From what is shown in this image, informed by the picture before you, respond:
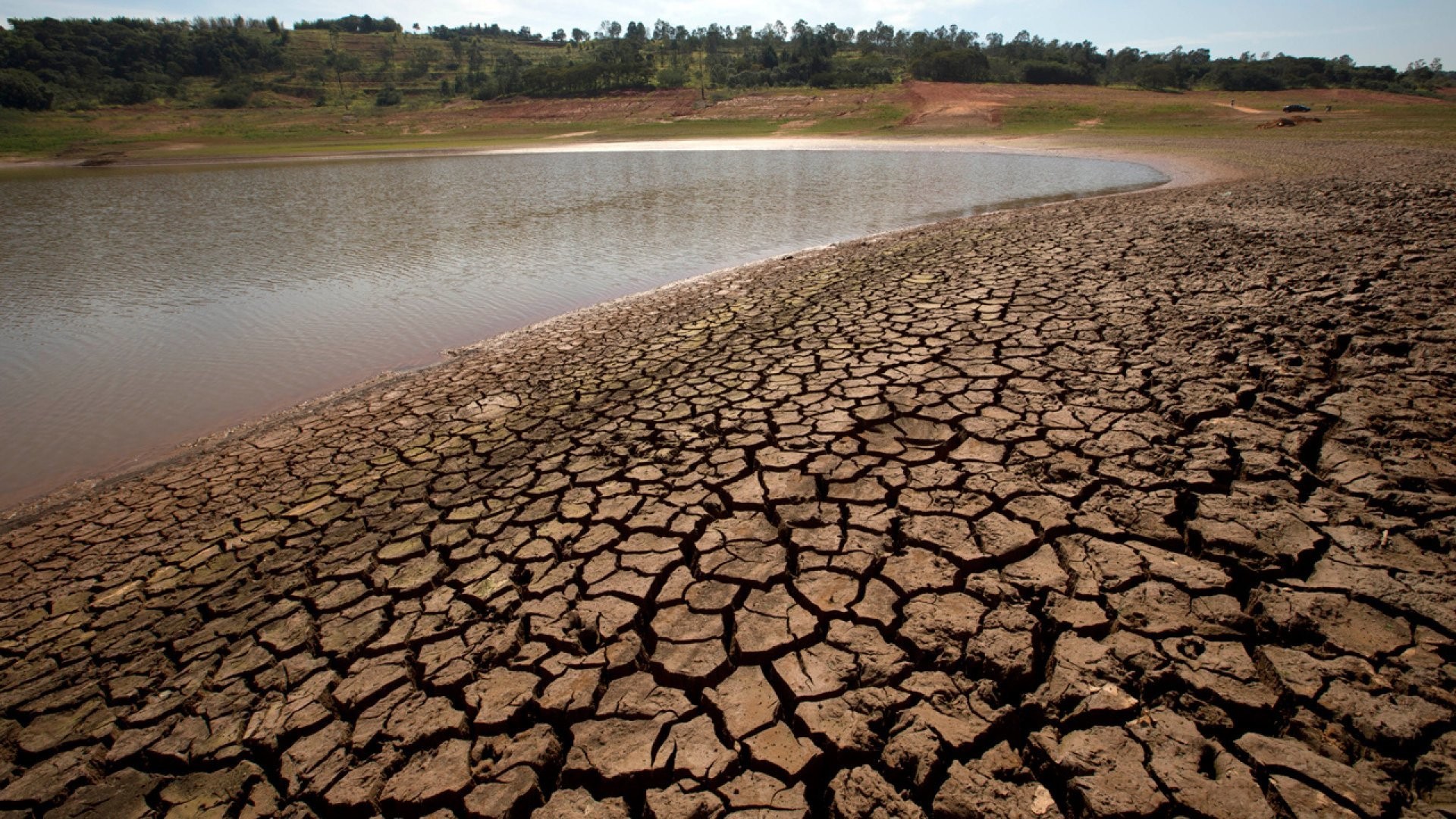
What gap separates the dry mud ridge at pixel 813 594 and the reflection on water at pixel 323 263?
1791 millimetres

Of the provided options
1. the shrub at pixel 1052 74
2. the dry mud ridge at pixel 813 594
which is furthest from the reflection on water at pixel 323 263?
the shrub at pixel 1052 74

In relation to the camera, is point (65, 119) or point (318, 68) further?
point (318, 68)

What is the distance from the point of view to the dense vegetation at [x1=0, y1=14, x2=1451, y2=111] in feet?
188

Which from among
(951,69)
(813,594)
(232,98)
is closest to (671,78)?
(951,69)

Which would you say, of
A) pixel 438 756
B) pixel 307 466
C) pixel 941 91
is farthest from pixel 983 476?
pixel 941 91

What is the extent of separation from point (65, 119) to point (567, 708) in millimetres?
73404

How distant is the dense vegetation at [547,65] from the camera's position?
188 ft

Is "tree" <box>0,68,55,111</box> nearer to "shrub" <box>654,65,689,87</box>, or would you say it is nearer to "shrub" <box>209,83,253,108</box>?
"shrub" <box>209,83,253,108</box>

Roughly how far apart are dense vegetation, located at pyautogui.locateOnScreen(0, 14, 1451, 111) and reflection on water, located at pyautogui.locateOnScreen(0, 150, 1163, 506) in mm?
43800

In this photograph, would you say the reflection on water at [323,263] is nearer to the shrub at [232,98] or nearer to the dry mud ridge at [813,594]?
the dry mud ridge at [813,594]

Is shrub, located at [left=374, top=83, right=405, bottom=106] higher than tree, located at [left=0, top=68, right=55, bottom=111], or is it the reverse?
shrub, located at [left=374, top=83, right=405, bottom=106]

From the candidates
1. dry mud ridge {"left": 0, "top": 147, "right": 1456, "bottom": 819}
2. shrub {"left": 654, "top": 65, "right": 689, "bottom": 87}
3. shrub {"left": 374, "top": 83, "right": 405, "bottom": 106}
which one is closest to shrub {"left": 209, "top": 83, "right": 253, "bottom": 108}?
shrub {"left": 374, "top": 83, "right": 405, "bottom": 106}

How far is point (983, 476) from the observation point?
10.5 ft

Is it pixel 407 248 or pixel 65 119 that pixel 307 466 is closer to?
pixel 407 248
